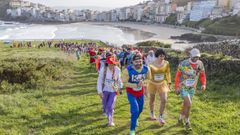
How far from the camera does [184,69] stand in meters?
7.04

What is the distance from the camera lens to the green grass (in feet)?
24.4

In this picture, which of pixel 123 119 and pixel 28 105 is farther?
pixel 28 105

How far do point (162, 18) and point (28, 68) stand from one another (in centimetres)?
14397

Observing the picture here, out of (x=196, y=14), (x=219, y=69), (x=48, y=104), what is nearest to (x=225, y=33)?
(x=196, y=14)

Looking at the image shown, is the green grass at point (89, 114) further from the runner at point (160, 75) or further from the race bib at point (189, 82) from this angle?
the race bib at point (189, 82)

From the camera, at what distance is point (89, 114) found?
8.69 meters

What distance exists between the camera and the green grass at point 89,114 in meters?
7.43

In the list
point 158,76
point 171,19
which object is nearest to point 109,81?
point 158,76

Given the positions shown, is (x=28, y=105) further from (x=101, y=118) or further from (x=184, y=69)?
(x=184, y=69)

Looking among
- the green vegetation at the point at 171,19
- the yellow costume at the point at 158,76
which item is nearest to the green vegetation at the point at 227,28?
the green vegetation at the point at 171,19

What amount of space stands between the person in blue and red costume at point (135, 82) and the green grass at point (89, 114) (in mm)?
807

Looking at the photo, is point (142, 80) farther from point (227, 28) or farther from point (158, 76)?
point (227, 28)

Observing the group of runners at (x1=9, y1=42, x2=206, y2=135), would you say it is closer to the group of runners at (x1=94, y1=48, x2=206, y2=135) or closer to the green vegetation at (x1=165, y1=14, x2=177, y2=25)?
the group of runners at (x1=94, y1=48, x2=206, y2=135)

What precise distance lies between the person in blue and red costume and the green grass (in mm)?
807
